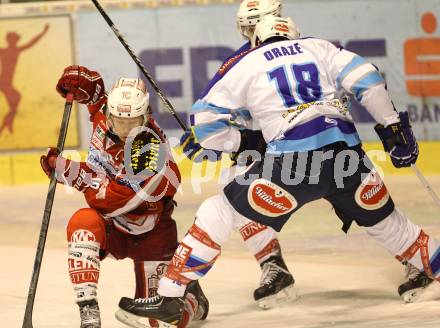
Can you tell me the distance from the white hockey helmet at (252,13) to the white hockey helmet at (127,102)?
98 centimetres

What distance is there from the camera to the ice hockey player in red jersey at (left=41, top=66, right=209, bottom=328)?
457cm

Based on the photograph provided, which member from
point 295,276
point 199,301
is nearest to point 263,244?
point 295,276

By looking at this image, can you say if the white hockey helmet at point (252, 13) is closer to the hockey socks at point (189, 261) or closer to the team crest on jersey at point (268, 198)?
the team crest on jersey at point (268, 198)

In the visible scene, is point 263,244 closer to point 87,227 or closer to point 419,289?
point 419,289

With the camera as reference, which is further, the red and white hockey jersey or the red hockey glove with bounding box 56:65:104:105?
the red hockey glove with bounding box 56:65:104:105

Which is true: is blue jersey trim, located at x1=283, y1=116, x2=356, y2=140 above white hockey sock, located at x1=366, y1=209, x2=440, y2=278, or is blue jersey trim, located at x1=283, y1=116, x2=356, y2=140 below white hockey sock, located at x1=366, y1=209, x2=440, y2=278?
above

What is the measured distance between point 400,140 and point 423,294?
0.71 m

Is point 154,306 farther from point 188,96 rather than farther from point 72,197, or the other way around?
point 188,96

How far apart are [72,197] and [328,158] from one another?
4.05 m

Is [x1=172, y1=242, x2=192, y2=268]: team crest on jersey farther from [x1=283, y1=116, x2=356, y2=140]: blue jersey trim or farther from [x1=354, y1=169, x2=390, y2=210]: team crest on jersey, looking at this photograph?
[x1=354, y1=169, x2=390, y2=210]: team crest on jersey

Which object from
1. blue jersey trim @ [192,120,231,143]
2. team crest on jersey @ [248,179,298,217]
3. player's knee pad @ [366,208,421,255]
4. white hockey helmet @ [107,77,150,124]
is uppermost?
white hockey helmet @ [107,77,150,124]

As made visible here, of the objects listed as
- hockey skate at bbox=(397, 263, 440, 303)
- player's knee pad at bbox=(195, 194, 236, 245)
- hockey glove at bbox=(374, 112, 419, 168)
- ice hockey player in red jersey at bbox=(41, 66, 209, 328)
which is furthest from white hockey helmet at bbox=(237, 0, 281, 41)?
hockey skate at bbox=(397, 263, 440, 303)

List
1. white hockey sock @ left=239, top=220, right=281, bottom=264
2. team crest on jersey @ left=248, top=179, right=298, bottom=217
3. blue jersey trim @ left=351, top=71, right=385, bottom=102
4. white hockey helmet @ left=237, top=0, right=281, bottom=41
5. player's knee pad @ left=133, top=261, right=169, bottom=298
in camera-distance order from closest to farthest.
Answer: team crest on jersey @ left=248, top=179, right=298, bottom=217
blue jersey trim @ left=351, top=71, right=385, bottom=102
player's knee pad @ left=133, top=261, right=169, bottom=298
white hockey sock @ left=239, top=220, right=281, bottom=264
white hockey helmet @ left=237, top=0, right=281, bottom=41

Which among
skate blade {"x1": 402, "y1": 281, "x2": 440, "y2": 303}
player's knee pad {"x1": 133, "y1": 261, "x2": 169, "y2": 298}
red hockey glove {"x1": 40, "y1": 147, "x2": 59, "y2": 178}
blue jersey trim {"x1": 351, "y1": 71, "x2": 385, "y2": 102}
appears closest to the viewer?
blue jersey trim {"x1": 351, "y1": 71, "x2": 385, "y2": 102}
